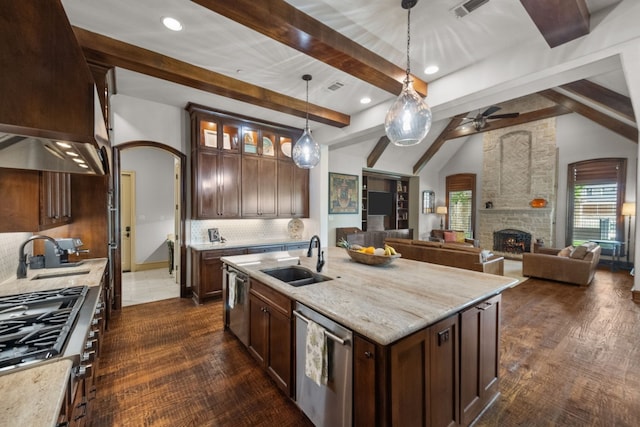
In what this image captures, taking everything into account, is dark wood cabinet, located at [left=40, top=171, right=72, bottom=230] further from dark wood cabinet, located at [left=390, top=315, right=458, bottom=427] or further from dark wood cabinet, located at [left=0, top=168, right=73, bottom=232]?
dark wood cabinet, located at [left=390, top=315, right=458, bottom=427]

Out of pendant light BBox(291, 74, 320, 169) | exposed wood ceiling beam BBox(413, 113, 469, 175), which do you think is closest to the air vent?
pendant light BBox(291, 74, 320, 169)

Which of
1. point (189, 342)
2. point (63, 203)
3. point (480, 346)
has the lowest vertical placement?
point (189, 342)

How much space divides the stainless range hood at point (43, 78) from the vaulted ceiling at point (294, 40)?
1.47m

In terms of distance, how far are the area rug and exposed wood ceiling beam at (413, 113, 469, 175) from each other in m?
3.90

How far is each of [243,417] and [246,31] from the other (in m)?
3.25

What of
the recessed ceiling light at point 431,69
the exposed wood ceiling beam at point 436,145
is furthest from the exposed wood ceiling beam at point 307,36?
the exposed wood ceiling beam at point 436,145

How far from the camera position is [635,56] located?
7.65ft

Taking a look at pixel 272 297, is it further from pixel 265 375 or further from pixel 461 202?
pixel 461 202

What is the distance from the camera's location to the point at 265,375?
2.31 m

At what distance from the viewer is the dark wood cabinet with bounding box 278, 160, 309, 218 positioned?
5.11 meters

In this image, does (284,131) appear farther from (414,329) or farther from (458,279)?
(414,329)

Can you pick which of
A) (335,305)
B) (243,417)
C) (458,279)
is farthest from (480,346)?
(243,417)

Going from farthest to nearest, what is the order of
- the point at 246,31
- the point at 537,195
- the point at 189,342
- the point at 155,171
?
the point at 537,195, the point at 155,171, the point at 189,342, the point at 246,31

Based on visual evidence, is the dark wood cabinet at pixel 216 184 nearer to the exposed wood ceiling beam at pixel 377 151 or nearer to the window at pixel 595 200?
the exposed wood ceiling beam at pixel 377 151
